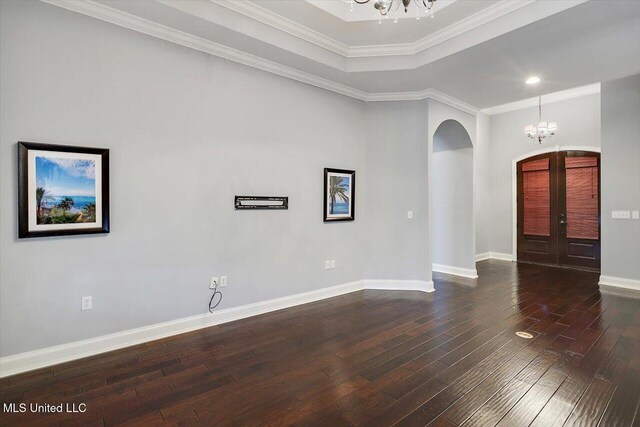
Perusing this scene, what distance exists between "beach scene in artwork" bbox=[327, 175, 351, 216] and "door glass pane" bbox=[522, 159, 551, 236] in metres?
4.83

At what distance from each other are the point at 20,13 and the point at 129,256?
2.13 metres

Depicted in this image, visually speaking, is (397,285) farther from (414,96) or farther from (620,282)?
(620,282)

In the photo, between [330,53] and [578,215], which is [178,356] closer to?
[330,53]

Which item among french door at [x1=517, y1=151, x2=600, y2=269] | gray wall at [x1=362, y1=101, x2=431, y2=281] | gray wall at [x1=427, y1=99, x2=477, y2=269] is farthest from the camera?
french door at [x1=517, y1=151, x2=600, y2=269]

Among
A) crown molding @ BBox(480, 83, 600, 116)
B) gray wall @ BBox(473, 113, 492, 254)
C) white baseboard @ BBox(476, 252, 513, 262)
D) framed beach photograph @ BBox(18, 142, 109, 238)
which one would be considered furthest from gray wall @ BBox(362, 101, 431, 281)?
framed beach photograph @ BBox(18, 142, 109, 238)

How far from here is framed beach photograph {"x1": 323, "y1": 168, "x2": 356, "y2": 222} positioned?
4.46 meters

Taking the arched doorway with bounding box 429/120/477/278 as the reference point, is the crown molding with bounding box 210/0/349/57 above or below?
above

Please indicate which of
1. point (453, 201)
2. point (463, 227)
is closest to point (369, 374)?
point (463, 227)

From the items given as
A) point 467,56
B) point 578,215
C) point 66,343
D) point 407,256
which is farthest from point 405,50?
point 578,215

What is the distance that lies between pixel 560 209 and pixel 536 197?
517 mm

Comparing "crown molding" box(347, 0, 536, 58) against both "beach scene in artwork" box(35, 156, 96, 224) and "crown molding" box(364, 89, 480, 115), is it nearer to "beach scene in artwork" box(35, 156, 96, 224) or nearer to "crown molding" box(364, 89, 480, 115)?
"crown molding" box(364, 89, 480, 115)

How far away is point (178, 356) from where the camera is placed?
2.76 meters

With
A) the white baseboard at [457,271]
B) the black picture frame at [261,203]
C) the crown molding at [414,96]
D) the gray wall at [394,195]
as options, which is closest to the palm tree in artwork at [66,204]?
the black picture frame at [261,203]

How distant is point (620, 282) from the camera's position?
488cm
